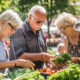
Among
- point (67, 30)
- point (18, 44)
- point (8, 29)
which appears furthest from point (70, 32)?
point (8, 29)

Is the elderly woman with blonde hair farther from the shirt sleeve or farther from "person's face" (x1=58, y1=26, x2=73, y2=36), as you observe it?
the shirt sleeve

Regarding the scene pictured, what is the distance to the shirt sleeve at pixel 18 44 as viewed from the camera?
448 centimetres

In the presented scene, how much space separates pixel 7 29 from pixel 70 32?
4.75ft

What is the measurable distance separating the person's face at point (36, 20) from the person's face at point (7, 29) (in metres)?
0.44

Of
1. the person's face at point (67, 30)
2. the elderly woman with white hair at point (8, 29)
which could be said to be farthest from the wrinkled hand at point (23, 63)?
the person's face at point (67, 30)

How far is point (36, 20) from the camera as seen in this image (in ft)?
14.9

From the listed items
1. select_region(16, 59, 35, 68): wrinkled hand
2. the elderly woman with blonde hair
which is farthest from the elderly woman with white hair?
the elderly woman with blonde hair

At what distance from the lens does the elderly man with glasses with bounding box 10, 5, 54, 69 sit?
4.48m

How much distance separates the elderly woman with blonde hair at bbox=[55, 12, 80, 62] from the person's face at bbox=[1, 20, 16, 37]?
111cm

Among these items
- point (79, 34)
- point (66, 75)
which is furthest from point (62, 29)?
point (66, 75)

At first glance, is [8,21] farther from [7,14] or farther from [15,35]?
[15,35]

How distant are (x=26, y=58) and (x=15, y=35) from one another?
1.52ft

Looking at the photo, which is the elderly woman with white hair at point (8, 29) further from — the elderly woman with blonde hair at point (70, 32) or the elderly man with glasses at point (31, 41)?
the elderly woman with blonde hair at point (70, 32)

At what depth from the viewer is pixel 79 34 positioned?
5215 millimetres
